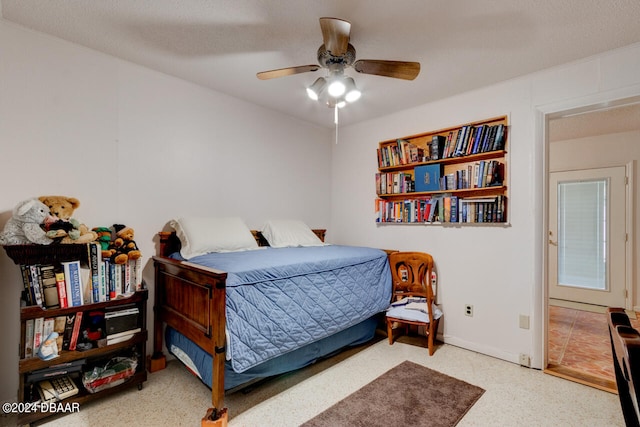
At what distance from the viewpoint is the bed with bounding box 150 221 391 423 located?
1648 millimetres

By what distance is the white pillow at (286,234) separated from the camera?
301 centimetres

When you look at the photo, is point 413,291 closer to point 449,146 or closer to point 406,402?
point 406,402

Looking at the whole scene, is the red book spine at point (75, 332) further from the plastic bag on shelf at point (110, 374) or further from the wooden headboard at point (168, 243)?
the wooden headboard at point (168, 243)

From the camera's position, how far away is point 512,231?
8.25 ft

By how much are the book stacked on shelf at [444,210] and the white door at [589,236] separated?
2148 millimetres

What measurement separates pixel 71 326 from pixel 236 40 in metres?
2.02

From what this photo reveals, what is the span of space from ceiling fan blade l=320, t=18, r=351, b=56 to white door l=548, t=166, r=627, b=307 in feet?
13.1

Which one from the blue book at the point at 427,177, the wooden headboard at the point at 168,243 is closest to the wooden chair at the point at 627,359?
the blue book at the point at 427,177

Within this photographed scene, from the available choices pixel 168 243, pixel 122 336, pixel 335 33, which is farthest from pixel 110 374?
pixel 335 33

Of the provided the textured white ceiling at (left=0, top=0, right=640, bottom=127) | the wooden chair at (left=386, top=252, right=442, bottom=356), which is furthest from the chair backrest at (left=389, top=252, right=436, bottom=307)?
the textured white ceiling at (left=0, top=0, right=640, bottom=127)

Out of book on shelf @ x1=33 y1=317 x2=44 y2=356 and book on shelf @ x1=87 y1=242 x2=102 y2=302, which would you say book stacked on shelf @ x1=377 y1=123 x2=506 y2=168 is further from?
book on shelf @ x1=33 y1=317 x2=44 y2=356

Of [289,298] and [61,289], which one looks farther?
[289,298]

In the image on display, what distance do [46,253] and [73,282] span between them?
0.21m

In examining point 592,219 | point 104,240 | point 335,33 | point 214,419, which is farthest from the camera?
point 592,219
